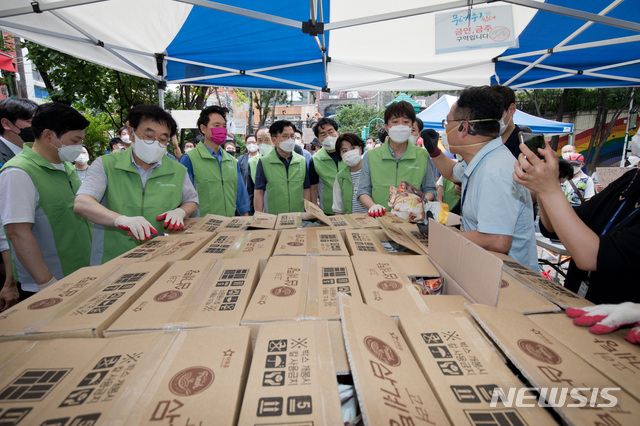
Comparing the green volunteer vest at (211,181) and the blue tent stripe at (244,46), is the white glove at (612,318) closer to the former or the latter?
the green volunteer vest at (211,181)

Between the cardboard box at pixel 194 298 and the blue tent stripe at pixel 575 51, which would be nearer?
the cardboard box at pixel 194 298

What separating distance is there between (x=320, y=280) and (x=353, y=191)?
2.61m

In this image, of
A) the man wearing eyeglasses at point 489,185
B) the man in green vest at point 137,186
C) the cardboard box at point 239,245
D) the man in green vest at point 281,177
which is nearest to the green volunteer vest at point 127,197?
the man in green vest at point 137,186

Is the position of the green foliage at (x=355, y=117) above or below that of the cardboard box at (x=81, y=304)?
above

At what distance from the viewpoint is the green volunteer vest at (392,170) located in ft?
10.0

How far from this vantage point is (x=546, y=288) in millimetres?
1286

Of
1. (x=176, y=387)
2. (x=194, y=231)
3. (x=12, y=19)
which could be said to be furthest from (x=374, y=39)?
(x=176, y=387)

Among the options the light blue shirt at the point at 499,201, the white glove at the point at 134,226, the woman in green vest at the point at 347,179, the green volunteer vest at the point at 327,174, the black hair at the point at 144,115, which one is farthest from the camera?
the green volunteer vest at the point at 327,174

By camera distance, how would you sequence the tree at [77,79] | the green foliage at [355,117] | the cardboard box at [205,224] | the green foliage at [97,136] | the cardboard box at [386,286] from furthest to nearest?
the green foliage at [355,117], the green foliage at [97,136], the tree at [77,79], the cardboard box at [205,224], the cardboard box at [386,286]

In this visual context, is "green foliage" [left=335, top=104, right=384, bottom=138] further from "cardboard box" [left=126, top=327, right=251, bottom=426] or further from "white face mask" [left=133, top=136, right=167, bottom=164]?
"cardboard box" [left=126, top=327, right=251, bottom=426]

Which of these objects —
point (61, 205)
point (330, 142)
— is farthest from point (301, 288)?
point (330, 142)

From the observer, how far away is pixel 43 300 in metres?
1.15

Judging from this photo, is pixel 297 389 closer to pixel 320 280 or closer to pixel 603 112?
pixel 320 280

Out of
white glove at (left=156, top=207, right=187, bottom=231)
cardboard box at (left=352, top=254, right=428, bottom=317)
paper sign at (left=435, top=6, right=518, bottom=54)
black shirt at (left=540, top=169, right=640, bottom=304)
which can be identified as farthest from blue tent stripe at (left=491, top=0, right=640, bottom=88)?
white glove at (left=156, top=207, right=187, bottom=231)
